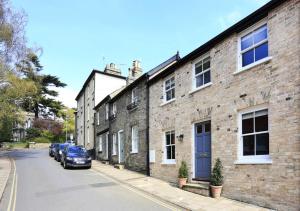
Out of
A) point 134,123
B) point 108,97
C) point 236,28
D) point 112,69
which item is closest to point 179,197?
point 236,28

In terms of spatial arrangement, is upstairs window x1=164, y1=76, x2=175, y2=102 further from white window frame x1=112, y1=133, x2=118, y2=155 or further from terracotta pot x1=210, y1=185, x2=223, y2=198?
white window frame x1=112, y1=133, x2=118, y2=155

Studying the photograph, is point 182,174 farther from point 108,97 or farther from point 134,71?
point 134,71

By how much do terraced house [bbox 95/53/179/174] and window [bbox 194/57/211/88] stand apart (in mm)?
5773

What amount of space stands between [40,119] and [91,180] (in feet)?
159

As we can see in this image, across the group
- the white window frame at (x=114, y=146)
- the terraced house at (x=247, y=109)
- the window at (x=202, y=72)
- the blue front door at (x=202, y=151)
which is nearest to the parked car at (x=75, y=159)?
the white window frame at (x=114, y=146)

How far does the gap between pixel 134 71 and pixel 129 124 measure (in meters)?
8.28

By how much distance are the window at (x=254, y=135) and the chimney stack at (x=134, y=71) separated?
769 inches

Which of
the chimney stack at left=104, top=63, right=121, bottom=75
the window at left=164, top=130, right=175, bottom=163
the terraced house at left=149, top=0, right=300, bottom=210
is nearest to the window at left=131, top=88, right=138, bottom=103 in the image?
the window at left=164, top=130, right=175, bottom=163

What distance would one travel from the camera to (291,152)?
31.9 ft

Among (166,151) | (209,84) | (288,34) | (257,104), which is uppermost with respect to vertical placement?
(288,34)

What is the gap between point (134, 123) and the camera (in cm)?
2295

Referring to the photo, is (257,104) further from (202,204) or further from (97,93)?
(97,93)

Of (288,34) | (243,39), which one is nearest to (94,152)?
(243,39)

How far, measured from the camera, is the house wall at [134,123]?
21.1m
